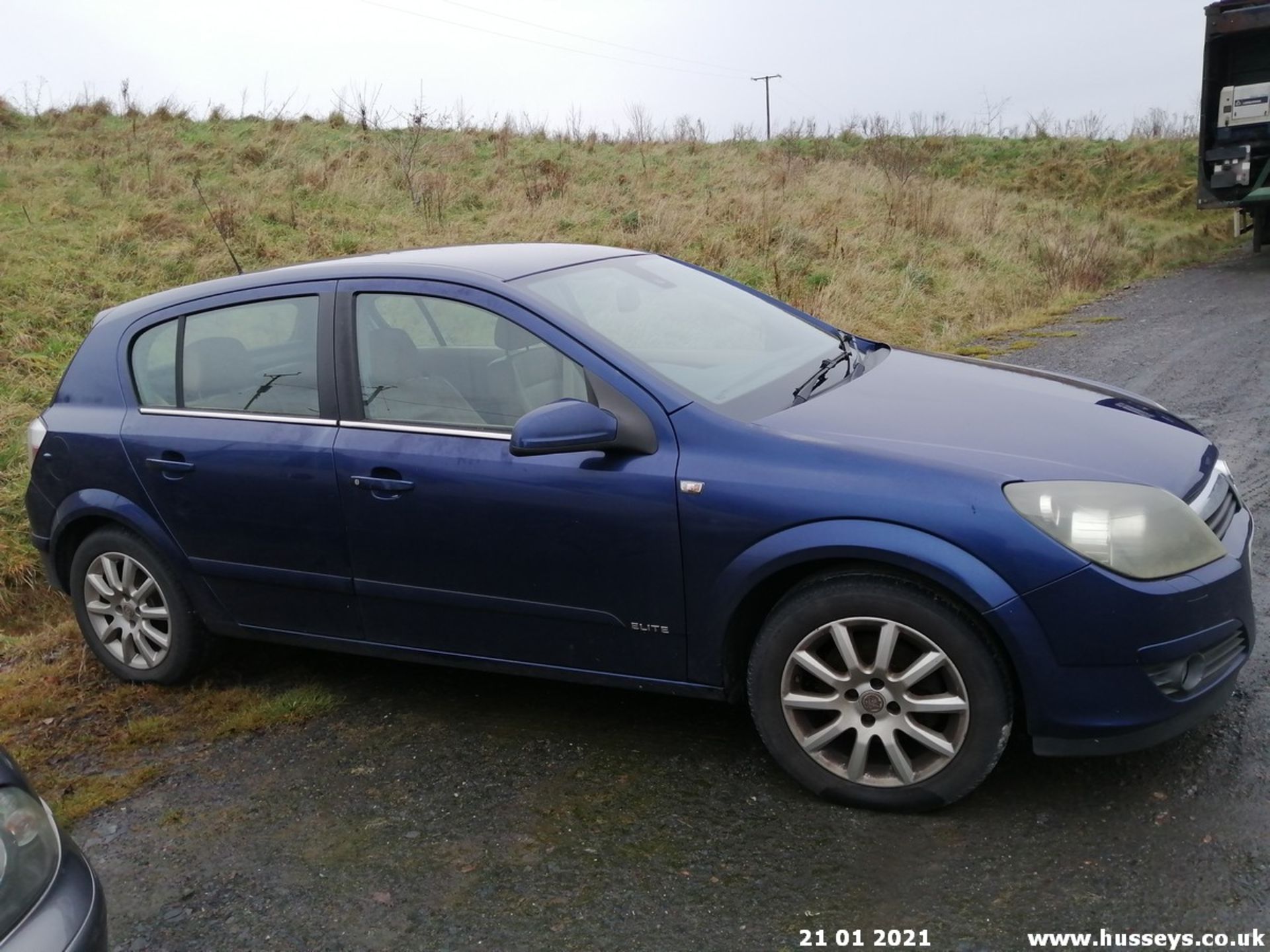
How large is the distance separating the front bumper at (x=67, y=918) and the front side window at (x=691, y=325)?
6.67 feet

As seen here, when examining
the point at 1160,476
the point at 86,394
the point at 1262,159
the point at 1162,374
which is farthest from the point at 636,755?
the point at 1262,159

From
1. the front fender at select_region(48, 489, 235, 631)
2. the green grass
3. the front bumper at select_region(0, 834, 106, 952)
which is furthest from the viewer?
the green grass

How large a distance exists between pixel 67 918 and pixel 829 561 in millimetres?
1989

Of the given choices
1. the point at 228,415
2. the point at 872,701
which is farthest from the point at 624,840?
the point at 228,415

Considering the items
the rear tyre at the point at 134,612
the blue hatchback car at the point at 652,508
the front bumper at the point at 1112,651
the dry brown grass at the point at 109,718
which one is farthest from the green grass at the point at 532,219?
the front bumper at the point at 1112,651

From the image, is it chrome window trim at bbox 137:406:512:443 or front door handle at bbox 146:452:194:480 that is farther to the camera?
front door handle at bbox 146:452:194:480

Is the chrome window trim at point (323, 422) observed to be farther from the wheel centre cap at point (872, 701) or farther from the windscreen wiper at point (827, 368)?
the wheel centre cap at point (872, 701)

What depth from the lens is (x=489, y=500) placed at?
3.57 m

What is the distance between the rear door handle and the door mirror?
4.95ft

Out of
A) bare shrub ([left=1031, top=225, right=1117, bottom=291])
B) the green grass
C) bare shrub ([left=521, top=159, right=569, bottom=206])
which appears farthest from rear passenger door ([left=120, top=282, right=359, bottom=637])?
bare shrub ([left=521, top=159, right=569, bottom=206])

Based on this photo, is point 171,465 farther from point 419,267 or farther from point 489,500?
point 489,500

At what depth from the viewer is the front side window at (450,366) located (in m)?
3.65

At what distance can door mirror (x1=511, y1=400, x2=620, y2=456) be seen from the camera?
330 cm

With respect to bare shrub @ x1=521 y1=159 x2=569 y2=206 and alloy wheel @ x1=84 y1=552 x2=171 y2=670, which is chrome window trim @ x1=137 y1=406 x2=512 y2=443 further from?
bare shrub @ x1=521 y1=159 x2=569 y2=206
